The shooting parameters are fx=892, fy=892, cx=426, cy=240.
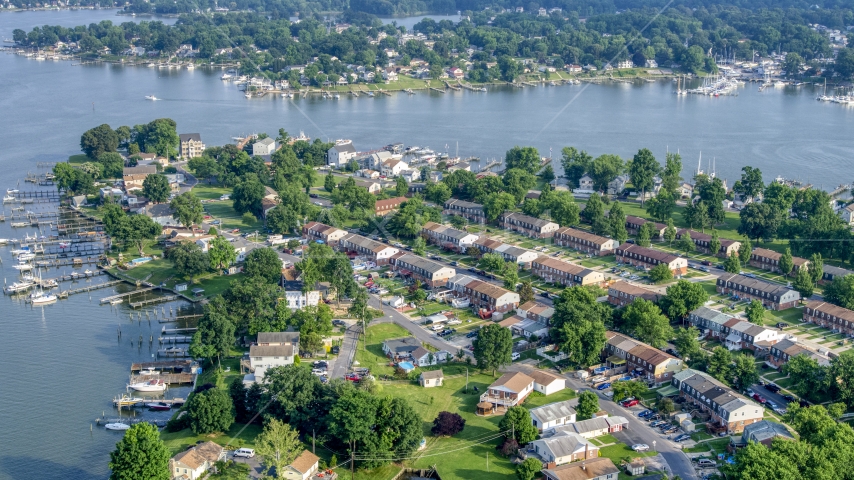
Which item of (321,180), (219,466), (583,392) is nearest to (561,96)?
(321,180)

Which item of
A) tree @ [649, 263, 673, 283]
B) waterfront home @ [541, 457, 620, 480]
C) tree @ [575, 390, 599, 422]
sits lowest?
waterfront home @ [541, 457, 620, 480]

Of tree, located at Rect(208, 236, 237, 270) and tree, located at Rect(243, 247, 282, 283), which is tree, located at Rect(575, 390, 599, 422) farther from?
tree, located at Rect(208, 236, 237, 270)

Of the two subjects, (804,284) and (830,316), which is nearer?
(830,316)

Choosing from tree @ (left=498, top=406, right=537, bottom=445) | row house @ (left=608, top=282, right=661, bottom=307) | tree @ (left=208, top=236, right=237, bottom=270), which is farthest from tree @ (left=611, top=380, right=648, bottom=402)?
tree @ (left=208, top=236, right=237, bottom=270)

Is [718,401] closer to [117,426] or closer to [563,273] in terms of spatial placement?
[563,273]

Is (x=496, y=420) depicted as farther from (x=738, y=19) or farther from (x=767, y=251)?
(x=738, y=19)

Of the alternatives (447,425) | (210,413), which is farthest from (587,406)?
(210,413)

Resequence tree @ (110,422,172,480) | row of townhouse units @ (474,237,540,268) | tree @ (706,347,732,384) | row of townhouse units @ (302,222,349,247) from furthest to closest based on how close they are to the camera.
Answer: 1. row of townhouse units @ (302,222,349,247)
2. row of townhouse units @ (474,237,540,268)
3. tree @ (706,347,732,384)
4. tree @ (110,422,172,480)

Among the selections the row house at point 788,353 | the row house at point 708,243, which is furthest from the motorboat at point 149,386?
the row house at point 708,243
